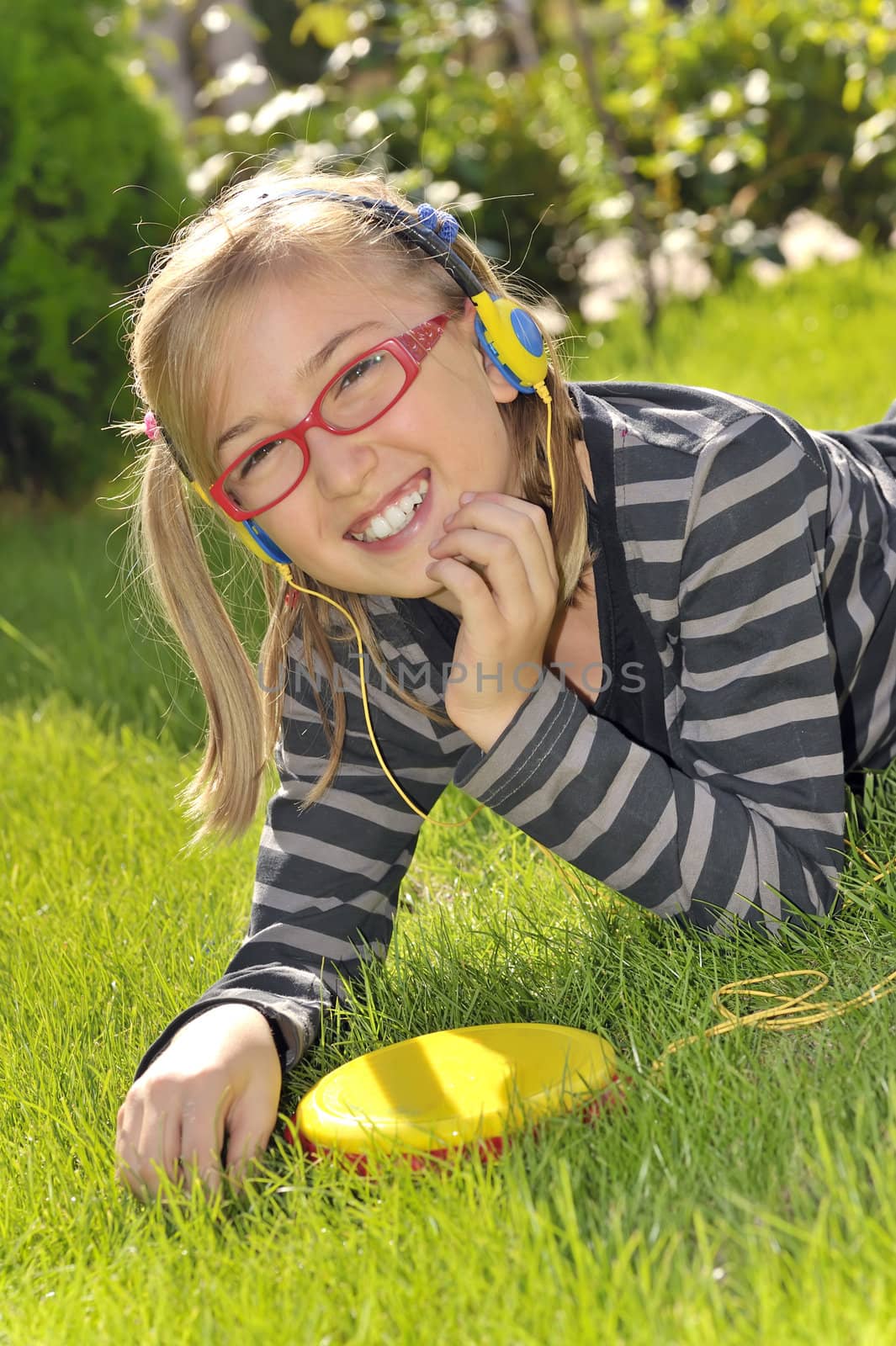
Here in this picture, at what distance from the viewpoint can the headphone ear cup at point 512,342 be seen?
184 cm

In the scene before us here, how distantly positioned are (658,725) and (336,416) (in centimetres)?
63

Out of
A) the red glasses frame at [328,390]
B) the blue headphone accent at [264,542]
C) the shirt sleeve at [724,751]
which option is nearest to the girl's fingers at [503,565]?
the shirt sleeve at [724,751]

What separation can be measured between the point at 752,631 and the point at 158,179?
15.2ft

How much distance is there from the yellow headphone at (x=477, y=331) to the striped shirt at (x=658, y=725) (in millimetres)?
114

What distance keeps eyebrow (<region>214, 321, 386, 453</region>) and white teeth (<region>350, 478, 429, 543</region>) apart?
193 millimetres

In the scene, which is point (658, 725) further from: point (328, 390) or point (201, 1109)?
point (201, 1109)

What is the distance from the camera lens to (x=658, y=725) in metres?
1.99

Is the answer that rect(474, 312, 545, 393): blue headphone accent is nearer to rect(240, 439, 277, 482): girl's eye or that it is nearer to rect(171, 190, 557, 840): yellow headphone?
rect(171, 190, 557, 840): yellow headphone

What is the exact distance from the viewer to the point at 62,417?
5441mm

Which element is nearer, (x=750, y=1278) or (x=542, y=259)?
(x=750, y=1278)

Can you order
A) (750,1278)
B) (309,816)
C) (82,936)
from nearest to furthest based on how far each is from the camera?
1. (750,1278)
2. (309,816)
3. (82,936)

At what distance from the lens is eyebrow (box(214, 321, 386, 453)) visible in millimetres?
1759

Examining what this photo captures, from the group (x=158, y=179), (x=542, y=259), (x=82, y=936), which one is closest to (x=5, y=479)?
(x=158, y=179)

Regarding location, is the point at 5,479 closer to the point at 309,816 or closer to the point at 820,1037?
the point at 309,816
